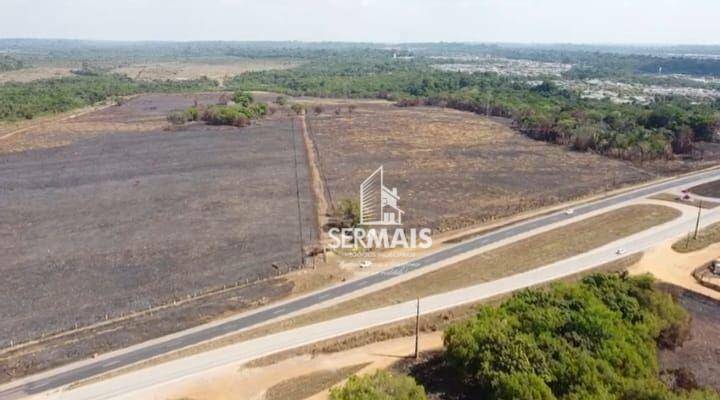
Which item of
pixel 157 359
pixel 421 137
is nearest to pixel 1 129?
pixel 421 137

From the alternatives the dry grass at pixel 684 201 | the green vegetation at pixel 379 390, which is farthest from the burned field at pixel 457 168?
the green vegetation at pixel 379 390

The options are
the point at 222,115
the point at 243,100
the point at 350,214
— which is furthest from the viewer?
the point at 243,100

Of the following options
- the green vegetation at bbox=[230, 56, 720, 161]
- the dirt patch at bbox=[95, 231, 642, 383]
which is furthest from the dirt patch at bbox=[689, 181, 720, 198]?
the dirt patch at bbox=[95, 231, 642, 383]

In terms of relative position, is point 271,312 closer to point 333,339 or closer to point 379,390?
point 333,339

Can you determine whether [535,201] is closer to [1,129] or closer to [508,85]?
[1,129]

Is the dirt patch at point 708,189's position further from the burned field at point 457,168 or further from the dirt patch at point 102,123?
the dirt patch at point 102,123

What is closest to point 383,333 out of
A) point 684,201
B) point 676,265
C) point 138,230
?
point 676,265
